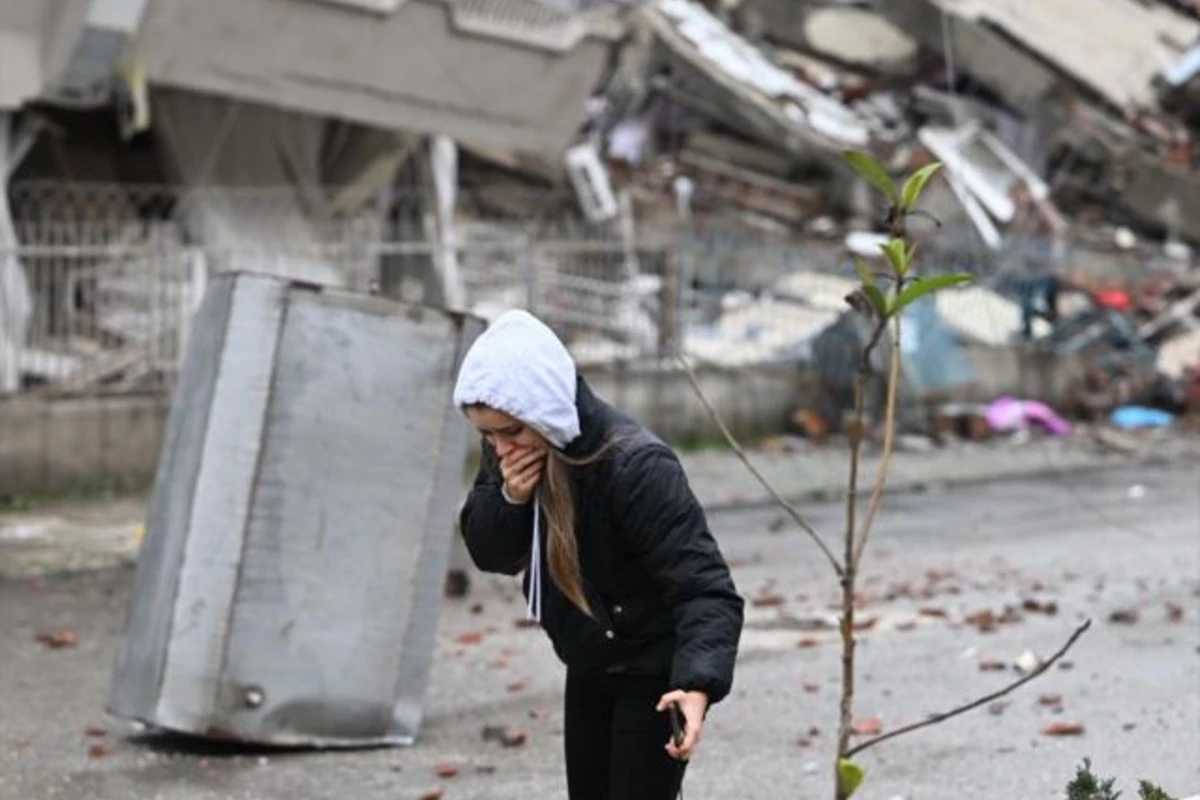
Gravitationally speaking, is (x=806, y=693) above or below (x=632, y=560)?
below

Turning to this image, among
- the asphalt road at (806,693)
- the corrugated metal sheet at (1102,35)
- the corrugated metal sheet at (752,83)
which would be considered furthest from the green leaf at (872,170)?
the corrugated metal sheet at (1102,35)

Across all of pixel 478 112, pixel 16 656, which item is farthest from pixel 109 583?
pixel 478 112

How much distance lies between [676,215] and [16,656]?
15014mm

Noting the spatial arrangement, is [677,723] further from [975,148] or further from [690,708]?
[975,148]

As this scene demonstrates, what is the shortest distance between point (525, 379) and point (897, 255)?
73cm

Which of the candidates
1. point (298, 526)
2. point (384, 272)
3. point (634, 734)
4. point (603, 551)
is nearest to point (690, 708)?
point (634, 734)

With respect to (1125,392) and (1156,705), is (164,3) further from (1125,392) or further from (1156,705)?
(1125,392)

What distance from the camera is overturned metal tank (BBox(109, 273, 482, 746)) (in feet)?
22.2

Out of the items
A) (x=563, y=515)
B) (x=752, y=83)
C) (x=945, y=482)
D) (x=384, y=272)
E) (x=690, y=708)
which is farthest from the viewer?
(x=752, y=83)

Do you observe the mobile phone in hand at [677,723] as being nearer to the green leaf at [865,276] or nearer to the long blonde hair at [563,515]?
the long blonde hair at [563,515]

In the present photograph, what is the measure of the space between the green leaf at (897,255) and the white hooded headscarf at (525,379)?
68 cm

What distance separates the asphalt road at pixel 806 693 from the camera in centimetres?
652

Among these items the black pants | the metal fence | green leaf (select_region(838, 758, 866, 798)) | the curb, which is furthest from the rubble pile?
green leaf (select_region(838, 758, 866, 798))

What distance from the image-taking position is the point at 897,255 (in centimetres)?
345
